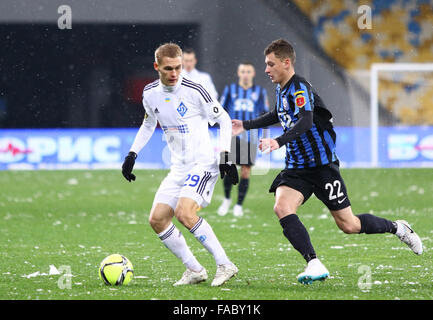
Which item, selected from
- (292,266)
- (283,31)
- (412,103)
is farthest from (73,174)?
(292,266)

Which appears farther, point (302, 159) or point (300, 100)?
point (302, 159)

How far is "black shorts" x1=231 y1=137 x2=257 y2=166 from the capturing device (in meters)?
11.0

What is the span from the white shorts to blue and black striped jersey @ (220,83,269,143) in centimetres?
542

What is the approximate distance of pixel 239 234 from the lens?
891 cm

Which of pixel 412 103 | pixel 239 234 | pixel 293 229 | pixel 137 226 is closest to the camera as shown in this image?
pixel 293 229

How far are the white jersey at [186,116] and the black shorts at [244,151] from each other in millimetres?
5081

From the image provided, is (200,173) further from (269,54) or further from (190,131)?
(269,54)

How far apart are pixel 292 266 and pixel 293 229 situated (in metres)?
1.12

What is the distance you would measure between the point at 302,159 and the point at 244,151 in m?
5.46

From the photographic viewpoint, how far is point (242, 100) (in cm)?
1133

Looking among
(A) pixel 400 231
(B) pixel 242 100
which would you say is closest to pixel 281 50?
(A) pixel 400 231

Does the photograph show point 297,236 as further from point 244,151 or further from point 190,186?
point 244,151
